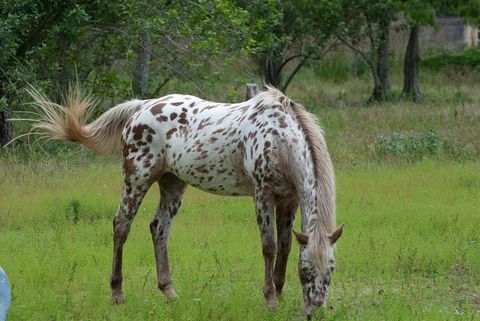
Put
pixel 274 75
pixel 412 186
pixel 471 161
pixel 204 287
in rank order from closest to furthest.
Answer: pixel 204 287 < pixel 412 186 < pixel 471 161 < pixel 274 75

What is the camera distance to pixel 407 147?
15.4 meters

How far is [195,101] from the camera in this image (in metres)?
8.27

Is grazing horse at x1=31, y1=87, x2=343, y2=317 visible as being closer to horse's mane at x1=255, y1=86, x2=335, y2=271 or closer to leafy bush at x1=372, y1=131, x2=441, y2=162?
horse's mane at x1=255, y1=86, x2=335, y2=271

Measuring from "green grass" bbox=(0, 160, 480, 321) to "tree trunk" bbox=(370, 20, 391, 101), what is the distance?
41.1ft

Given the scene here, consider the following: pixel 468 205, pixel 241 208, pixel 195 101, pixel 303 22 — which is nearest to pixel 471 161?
pixel 468 205

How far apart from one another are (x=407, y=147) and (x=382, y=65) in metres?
12.6

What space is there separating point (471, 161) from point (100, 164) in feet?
19.4

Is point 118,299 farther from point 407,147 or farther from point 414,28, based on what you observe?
point 414,28

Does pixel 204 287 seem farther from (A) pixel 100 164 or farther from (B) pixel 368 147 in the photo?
(B) pixel 368 147

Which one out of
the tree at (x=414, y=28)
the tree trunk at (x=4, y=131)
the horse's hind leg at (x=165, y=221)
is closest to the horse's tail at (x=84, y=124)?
the horse's hind leg at (x=165, y=221)

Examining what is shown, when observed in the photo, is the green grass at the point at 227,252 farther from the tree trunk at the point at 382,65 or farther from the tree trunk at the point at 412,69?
the tree trunk at the point at 412,69

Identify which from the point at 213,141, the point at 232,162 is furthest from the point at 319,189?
the point at 213,141

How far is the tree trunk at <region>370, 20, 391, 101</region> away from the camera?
1012 inches

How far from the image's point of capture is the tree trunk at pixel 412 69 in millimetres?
27016
